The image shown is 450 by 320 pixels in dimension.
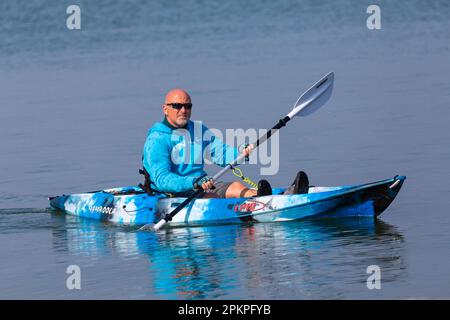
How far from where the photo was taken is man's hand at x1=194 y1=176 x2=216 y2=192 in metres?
17.6

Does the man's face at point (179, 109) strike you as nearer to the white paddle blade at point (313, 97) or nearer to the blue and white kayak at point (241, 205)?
the blue and white kayak at point (241, 205)

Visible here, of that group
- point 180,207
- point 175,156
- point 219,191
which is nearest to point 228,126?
point 219,191

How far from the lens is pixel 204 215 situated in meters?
18.1

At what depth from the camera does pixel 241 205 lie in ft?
58.7

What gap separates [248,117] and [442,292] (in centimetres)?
1204

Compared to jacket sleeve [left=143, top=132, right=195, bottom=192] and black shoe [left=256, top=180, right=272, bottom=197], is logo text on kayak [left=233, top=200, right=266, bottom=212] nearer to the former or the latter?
black shoe [left=256, top=180, right=272, bottom=197]

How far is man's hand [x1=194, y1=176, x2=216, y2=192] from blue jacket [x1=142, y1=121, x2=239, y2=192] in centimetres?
21

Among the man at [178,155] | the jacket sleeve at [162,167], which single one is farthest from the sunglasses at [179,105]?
the jacket sleeve at [162,167]

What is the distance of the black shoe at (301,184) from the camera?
17562 millimetres

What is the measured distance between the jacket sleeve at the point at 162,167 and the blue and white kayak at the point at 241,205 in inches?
10.5

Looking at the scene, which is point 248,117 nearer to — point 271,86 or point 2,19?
point 271,86

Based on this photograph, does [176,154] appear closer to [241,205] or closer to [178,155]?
[178,155]

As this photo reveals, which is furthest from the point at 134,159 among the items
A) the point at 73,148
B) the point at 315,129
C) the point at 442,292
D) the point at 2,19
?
the point at 2,19

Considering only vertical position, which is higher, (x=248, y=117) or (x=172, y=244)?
(x=248, y=117)
